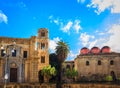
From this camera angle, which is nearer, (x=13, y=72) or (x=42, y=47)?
(x=13, y=72)

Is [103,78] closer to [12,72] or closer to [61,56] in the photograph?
[61,56]

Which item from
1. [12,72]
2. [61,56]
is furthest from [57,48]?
[12,72]

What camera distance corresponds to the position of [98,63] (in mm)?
71688

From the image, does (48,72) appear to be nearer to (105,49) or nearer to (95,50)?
(95,50)

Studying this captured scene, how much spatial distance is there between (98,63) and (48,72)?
16155mm

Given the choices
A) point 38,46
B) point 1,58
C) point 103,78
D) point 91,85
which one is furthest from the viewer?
point 103,78

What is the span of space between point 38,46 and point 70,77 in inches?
401

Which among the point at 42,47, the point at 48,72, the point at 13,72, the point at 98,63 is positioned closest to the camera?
the point at 13,72

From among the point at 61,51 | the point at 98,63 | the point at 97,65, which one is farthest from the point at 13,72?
the point at 98,63

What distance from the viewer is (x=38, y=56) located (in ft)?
204

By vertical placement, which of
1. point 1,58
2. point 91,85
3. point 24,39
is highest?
point 24,39

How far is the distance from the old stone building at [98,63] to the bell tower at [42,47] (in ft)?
36.9

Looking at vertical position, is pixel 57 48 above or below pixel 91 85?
above

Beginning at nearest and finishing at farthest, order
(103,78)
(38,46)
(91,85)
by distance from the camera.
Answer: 1. (91,85)
2. (38,46)
3. (103,78)
